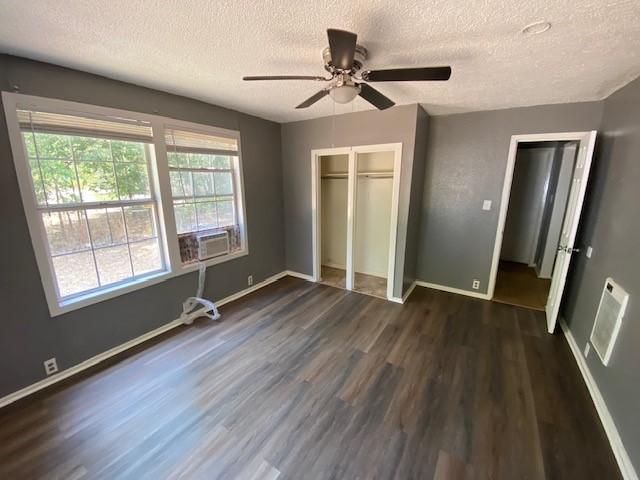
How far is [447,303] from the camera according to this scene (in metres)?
3.38

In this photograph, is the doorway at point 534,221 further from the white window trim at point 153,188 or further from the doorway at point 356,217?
the white window trim at point 153,188

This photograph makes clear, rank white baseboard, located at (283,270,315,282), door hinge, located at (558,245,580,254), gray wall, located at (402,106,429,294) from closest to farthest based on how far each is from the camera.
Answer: door hinge, located at (558,245,580,254) < gray wall, located at (402,106,429,294) < white baseboard, located at (283,270,315,282)

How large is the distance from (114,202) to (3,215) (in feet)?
2.16

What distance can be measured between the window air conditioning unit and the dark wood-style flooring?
86cm

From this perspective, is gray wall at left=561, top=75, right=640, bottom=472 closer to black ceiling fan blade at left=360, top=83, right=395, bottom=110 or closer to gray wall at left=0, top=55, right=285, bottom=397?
black ceiling fan blade at left=360, top=83, right=395, bottom=110

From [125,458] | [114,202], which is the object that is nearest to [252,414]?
[125,458]

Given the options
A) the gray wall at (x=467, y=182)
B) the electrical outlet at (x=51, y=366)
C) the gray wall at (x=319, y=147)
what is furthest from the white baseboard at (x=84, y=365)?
the gray wall at (x=467, y=182)

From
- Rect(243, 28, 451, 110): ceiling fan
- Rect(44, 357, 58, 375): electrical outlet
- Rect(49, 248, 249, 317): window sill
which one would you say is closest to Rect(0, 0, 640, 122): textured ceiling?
Rect(243, 28, 451, 110): ceiling fan

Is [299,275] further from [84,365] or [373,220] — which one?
[84,365]

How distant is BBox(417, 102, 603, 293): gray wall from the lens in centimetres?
292

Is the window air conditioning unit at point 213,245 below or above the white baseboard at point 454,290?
above

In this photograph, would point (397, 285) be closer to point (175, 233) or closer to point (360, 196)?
point (360, 196)

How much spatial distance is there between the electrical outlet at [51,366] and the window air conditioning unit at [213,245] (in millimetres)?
1439

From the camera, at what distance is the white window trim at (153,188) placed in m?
1.79
